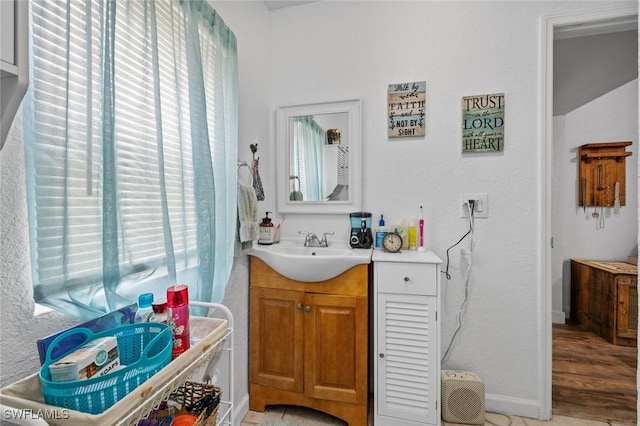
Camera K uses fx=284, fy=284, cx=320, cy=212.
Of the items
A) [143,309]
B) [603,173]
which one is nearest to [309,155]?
[143,309]

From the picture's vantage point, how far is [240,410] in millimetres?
1606

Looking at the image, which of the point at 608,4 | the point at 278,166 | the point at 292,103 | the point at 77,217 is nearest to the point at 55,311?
the point at 77,217

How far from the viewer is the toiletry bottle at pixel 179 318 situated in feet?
2.43

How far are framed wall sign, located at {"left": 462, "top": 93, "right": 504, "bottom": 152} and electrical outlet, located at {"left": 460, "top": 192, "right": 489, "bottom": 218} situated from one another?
0.28 m

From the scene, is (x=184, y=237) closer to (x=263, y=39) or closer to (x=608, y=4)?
(x=263, y=39)

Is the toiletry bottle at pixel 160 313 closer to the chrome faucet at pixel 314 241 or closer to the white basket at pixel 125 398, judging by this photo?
the white basket at pixel 125 398

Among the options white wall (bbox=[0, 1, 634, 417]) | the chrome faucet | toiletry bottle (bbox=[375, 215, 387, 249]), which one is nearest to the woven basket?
white wall (bbox=[0, 1, 634, 417])

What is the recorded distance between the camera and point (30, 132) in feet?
2.09

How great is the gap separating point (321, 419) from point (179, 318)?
1.31 metres

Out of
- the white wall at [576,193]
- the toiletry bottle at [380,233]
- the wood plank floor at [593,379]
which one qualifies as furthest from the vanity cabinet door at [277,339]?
the white wall at [576,193]

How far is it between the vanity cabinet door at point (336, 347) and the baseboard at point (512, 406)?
0.83 meters

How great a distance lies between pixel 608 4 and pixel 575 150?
6.47 feet

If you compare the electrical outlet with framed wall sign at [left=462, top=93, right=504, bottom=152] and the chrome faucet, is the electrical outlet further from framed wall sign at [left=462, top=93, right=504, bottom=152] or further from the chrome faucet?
the chrome faucet

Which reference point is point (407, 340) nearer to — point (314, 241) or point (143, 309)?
point (314, 241)
